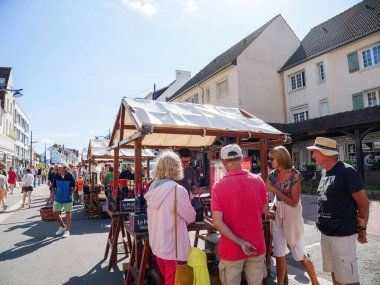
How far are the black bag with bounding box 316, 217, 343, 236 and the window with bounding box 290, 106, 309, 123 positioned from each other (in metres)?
18.4

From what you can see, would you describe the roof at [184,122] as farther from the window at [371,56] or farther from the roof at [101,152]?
the window at [371,56]

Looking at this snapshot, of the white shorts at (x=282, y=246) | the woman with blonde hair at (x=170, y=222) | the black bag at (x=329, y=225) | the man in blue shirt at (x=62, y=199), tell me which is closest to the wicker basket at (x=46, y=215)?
the man in blue shirt at (x=62, y=199)

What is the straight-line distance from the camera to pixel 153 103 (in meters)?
4.82

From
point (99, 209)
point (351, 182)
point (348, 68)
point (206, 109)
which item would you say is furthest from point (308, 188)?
point (351, 182)

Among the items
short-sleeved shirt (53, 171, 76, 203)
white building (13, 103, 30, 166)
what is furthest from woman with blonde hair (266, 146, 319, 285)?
white building (13, 103, 30, 166)

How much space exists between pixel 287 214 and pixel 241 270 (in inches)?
54.5

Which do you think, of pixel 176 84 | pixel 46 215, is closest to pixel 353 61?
pixel 46 215

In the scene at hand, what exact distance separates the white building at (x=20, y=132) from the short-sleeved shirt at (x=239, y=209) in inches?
1812

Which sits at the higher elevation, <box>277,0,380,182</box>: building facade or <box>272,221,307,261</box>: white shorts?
<box>277,0,380,182</box>: building facade

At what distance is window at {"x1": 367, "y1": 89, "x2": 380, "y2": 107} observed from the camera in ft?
52.5

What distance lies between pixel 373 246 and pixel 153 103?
5.08 m

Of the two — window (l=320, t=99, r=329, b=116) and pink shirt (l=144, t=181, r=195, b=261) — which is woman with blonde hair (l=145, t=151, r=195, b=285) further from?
window (l=320, t=99, r=329, b=116)

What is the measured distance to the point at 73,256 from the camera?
18.3 ft

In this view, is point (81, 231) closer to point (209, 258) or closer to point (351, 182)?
point (209, 258)
